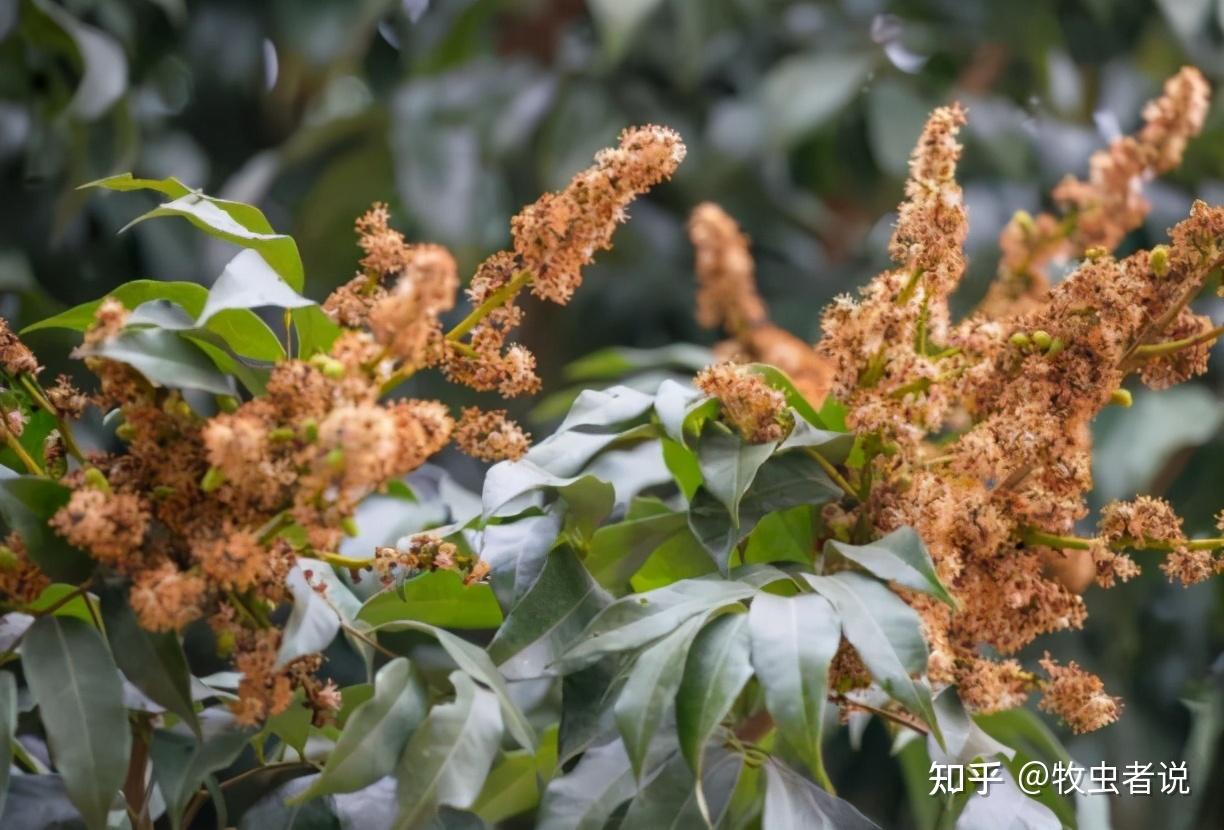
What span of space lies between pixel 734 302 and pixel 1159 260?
434 mm

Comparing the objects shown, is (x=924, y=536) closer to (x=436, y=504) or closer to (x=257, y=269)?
(x=257, y=269)

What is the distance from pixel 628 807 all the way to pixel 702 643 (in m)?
0.09

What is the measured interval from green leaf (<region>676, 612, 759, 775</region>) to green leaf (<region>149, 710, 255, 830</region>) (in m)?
0.15

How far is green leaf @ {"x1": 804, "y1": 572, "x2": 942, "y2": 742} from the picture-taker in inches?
16.1

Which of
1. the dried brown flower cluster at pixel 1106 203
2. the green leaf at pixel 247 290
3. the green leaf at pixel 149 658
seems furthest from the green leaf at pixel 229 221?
the dried brown flower cluster at pixel 1106 203

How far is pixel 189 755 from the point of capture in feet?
1.51

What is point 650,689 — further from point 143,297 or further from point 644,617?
point 143,297

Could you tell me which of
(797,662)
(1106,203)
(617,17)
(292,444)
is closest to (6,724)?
(292,444)

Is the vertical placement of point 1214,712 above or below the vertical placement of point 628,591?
below

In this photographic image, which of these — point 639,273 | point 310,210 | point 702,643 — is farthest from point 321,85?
point 702,643

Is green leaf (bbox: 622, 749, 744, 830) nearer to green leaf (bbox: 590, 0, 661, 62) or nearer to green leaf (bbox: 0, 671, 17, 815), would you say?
green leaf (bbox: 0, 671, 17, 815)

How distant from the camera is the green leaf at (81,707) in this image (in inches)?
15.4

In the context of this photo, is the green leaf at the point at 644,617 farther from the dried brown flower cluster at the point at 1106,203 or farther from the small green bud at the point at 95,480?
the dried brown flower cluster at the point at 1106,203

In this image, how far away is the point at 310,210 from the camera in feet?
4.32
